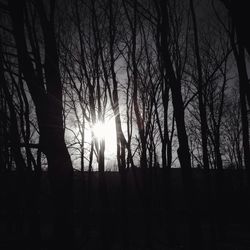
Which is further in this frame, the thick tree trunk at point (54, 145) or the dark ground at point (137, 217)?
the dark ground at point (137, 217)

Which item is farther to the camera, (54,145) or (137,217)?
(137,217)

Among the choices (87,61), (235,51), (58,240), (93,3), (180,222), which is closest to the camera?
(58,240)

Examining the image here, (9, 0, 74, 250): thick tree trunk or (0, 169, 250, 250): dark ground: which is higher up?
(9, 0, 74, 250): thick tree trunk

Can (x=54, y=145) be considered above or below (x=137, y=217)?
above

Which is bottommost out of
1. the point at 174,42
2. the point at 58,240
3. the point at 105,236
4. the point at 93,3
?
the point at 105,236

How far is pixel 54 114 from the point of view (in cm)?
339

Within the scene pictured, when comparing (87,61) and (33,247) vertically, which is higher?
(87,61)

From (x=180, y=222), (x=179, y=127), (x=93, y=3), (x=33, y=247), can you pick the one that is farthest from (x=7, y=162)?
(x=180, y=222)

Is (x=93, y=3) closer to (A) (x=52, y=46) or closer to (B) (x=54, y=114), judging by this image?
(A) (x=52, y=46)

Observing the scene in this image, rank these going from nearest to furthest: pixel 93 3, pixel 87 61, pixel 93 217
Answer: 1. pixel 93 3
2. pixel 87 61
3. pixel 93 217

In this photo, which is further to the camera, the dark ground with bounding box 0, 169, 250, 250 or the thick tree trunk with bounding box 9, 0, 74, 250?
the dark ground with bounding box 0, 169, 250, 250

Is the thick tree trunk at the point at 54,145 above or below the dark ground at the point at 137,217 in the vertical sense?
above

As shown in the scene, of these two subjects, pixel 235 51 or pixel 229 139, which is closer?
pixel 235 51

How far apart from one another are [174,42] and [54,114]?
225 inches
